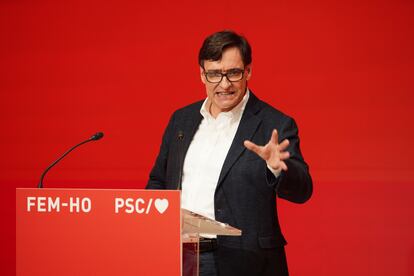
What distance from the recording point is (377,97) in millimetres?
3191

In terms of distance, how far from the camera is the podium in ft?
5.53

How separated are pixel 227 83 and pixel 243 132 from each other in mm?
193

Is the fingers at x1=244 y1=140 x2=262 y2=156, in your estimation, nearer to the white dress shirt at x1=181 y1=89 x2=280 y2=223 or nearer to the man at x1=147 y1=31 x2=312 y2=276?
the man at x1=147 y1=31 x2=312 y2=276

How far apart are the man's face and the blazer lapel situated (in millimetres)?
59

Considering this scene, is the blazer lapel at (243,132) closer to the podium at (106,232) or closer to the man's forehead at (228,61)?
the man's forehead at (228,61)

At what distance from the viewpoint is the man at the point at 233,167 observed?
219 centimetres

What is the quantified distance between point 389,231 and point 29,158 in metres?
2.13

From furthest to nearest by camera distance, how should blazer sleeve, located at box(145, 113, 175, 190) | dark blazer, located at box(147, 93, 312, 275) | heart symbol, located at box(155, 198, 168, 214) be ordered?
blazer sleeve, located at box(145, 113, 175, 190) < dark blazer, located at box(147, 93, 312, 275) < heart symbol, located at box(155, 198, 168, 214)

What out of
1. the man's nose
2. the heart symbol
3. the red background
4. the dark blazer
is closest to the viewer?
the heart symbol

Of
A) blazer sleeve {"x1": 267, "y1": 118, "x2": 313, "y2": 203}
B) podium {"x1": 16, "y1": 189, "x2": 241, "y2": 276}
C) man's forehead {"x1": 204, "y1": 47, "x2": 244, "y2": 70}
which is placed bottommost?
podium {"x1": 16, "y1": 189, "x2": 241, "y2": 276}

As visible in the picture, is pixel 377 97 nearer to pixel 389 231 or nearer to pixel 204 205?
pixel 389 231

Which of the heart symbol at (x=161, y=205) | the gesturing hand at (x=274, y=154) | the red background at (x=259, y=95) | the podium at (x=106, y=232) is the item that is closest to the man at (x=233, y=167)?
the gesturing hand at (x=274, y=154)

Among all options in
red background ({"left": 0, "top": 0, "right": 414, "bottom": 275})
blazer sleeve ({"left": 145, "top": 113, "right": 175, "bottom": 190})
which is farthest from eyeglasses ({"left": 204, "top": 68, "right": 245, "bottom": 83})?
red background ({"left": 0, "top": 0, "right": 414, "bottom": 275})

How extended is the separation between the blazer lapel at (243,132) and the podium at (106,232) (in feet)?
1.50
